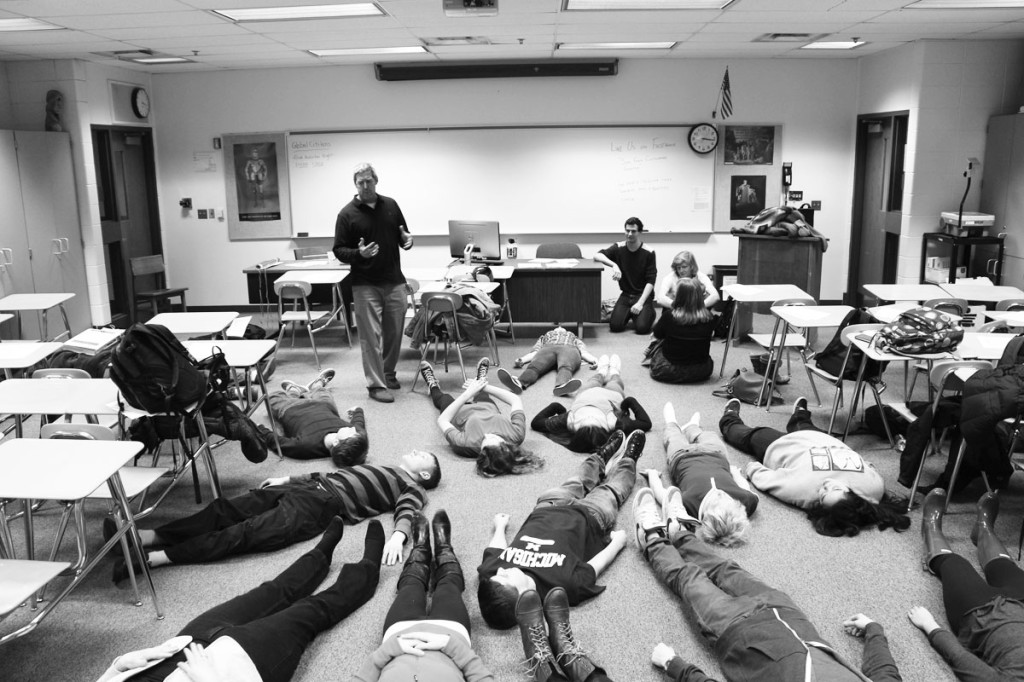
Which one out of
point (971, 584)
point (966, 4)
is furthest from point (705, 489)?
point (966, 4)

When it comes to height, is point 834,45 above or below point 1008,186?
above

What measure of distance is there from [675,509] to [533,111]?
6110 mm

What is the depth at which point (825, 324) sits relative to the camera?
4887 mm

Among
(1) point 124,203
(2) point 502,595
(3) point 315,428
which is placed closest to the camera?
(2) point 502,595

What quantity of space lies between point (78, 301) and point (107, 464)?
589 cm

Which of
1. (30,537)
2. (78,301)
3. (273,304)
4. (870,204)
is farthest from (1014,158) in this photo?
(78,301)

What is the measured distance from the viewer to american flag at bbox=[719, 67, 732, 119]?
8539 millimetres

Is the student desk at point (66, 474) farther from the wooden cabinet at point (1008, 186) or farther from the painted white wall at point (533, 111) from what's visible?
the wooden cabinet at point (1008, 186)

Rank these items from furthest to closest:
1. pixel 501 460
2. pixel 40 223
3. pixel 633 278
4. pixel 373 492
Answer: pixel 633 278 < pixel 40 223 < pixel 501 460 < pixel 373 492

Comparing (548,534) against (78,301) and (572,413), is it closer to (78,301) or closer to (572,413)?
(572,413)

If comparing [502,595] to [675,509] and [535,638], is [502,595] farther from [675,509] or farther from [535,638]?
[675,509]

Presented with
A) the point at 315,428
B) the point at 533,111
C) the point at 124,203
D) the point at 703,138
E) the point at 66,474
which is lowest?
the point at 315,428

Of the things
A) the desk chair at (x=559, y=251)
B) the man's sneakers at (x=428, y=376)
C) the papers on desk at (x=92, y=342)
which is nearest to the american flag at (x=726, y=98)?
the desk chair at (x=559, y=251)

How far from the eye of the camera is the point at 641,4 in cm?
579
